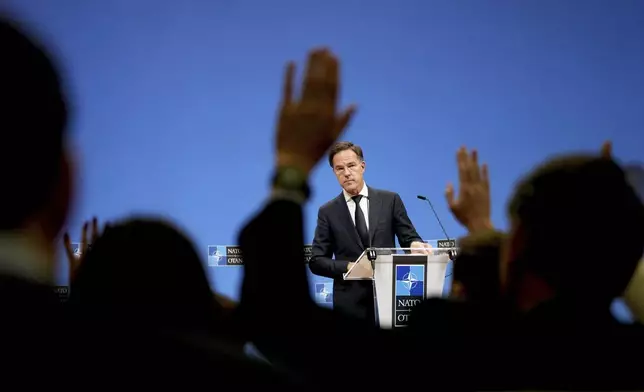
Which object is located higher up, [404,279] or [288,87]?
[288,87]

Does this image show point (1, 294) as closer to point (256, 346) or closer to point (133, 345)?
point (133, 345)

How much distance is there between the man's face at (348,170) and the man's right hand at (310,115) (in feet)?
8.93

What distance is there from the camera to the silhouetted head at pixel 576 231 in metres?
0.89

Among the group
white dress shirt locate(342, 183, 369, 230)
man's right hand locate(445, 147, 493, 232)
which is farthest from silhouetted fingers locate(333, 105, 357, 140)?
white dress shirt locate(342, 183, 369, 230)

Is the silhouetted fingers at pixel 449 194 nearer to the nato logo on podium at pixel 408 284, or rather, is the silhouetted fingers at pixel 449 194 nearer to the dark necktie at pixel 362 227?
the nato logo on podium at pixel 408 284

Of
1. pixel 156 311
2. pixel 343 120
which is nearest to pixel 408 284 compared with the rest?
pixel 343 120

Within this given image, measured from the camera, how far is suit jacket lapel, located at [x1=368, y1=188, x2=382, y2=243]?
11.6 feet

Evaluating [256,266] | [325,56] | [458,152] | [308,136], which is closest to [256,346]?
[256,266]

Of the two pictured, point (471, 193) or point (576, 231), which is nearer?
point (576, 231)

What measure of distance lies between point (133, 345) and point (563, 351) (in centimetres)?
55

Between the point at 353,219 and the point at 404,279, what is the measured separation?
0.69 meters

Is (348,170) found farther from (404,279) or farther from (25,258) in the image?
(25,258)

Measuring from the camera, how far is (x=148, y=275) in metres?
0.72

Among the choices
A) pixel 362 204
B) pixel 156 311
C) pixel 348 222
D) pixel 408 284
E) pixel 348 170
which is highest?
pixel 348 170
